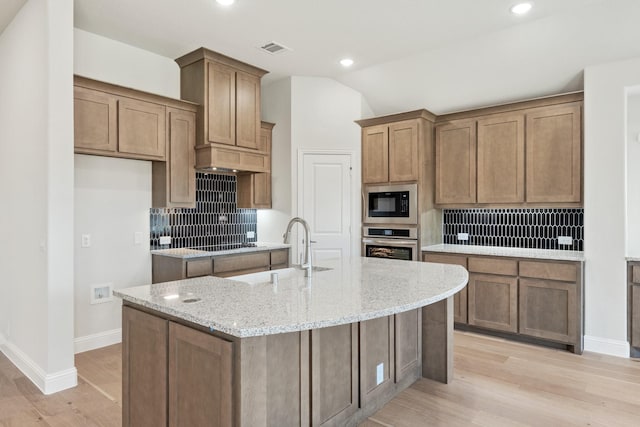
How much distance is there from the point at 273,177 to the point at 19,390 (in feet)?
10.5

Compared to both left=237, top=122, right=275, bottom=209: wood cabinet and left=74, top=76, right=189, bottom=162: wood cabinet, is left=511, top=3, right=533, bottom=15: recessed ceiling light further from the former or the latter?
left=74, top=76, right=189, bottom=162: wood cabinet

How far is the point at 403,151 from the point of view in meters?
4.52

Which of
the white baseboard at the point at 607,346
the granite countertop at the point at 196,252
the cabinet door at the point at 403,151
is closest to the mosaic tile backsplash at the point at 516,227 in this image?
the cabinet door at the point at 403,151

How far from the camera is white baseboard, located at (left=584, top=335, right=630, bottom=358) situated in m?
3.43

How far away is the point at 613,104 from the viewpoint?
3.48 meters

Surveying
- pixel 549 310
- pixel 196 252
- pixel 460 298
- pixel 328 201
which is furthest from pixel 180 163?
pixel 549 310

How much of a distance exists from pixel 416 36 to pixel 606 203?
7.48ft

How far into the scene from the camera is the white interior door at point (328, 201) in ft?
16.0

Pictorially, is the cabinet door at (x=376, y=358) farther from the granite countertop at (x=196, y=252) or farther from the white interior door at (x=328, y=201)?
the white interior door at (x=328, y=201)

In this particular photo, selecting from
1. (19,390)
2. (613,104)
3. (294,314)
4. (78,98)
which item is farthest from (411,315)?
(78,98)

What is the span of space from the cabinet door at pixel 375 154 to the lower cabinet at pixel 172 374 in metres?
3.30

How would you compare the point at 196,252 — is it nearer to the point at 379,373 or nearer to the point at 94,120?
the point at 94,120

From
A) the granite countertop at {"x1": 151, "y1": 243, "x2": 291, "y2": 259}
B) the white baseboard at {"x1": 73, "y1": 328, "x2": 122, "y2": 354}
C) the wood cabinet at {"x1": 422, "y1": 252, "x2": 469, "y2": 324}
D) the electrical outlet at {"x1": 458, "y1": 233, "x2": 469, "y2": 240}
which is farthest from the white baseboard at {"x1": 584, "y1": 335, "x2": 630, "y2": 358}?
the white baseboard at {"x1": 73, "y1": 328, "x2": 122, "y2": 354}

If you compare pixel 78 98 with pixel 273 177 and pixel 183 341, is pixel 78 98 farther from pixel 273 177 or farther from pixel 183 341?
pixel 183 341
